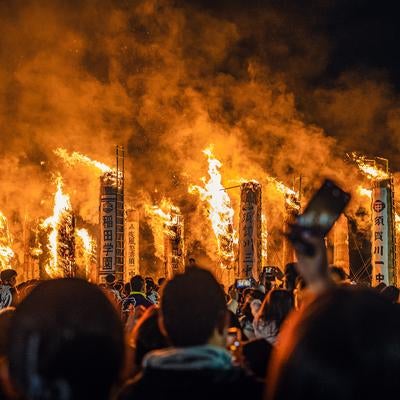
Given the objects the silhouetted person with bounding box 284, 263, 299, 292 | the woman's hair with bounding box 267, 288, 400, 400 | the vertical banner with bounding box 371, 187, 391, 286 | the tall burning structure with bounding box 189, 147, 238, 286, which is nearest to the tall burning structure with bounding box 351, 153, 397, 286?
the vertical banner with bounding box 371, 187, 391, 286

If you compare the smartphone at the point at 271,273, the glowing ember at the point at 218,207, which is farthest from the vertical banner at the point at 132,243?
the smartphone at the point at 271,273

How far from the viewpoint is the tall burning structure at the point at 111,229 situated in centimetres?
2244

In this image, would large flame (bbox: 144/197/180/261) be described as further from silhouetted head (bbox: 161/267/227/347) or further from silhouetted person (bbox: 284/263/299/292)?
silhouetted head (bbox: 161/267/227/347)

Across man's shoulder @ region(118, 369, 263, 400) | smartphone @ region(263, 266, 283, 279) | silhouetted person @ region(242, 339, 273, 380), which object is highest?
smartphone @ region(263, 266, 283, 279)

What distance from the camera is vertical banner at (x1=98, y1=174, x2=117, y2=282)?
22422 mm

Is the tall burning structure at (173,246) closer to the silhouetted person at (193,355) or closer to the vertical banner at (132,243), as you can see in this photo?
the vertical banner at (132,243)

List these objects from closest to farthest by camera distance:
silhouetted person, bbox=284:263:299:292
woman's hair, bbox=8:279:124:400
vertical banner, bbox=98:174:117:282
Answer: woman's hair, bbox=8:279:124:400 → silhouetted person, bbox=284:263:299:292 → vertical banner, bbox=98:174:117:282

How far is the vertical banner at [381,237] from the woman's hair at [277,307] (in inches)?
660

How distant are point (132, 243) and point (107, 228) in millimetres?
7500

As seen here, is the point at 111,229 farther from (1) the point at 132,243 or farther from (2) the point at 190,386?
(2) the point at 190,386

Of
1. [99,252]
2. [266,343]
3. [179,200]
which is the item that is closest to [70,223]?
[99,252]

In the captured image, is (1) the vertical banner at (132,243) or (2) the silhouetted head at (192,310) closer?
(2) the silhouetted head at (192,310)

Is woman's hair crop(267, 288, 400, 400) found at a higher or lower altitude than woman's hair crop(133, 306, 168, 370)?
higher

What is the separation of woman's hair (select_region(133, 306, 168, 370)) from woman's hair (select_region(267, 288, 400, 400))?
90.3 inches
